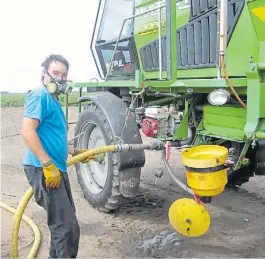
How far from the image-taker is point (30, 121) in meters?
2.81

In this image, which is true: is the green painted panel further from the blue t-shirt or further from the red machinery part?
the blue t-shirt

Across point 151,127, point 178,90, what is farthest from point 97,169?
point 178,90

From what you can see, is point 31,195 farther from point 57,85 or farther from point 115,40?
point 115,40

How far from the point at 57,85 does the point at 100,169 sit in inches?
87.5

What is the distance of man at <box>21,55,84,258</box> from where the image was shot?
2912mm

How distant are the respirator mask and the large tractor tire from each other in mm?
1293

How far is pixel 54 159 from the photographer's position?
3018mm

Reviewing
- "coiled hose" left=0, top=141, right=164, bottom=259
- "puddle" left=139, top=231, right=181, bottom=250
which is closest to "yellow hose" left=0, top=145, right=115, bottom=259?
"coiled hose" left=0, top=141, right=164, bottom=259

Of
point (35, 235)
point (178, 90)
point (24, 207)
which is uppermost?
point (178, 90)

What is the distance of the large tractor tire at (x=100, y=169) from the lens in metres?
4.25

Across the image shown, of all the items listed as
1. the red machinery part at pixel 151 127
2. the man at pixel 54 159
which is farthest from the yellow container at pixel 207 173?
the man at pixel 54 159

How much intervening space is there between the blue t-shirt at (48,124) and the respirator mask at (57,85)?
4cm

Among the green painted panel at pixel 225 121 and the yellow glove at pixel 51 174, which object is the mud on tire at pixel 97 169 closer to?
the green painted panel at pixel 225 121

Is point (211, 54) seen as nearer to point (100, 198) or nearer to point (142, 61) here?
point (142, 61)
